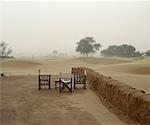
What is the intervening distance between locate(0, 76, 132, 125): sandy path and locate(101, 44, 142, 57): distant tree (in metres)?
138

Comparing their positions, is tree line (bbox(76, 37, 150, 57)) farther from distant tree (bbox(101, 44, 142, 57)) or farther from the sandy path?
the sandy path

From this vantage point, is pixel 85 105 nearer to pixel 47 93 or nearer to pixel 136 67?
pixel 47 93

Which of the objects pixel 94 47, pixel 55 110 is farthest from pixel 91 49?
pixel 55 110

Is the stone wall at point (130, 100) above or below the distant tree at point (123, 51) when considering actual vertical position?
below

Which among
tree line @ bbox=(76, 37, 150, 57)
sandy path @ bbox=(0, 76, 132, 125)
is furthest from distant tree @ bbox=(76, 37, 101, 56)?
sandy path @ bbox=(0, 76, 132, 125)

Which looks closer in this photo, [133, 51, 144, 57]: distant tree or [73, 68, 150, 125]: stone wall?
[73, 68, 150, 125]: stone wall

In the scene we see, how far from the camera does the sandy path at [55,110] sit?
13.1m

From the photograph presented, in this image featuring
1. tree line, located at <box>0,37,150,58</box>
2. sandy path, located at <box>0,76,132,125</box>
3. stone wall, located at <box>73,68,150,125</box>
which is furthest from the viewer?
tree line, located at <box>0,37,150,58</box>

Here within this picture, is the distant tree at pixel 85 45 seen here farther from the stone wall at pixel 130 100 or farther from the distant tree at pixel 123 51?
the stone wall at pixel 130 100

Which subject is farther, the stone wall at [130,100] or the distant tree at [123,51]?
the distant tree at [123,51]

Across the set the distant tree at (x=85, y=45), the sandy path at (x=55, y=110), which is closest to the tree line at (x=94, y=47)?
the distant tree at (x=85, y=45)

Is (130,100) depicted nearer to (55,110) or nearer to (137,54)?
(55,110)

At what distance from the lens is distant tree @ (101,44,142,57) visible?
159625 millimetres

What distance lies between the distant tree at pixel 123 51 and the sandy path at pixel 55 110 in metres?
138
